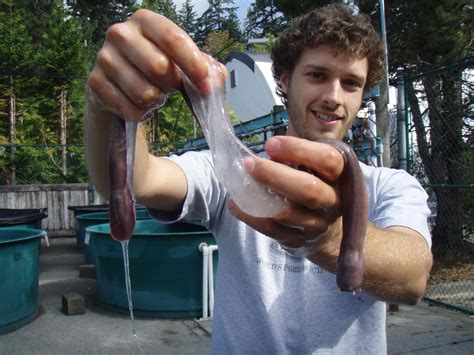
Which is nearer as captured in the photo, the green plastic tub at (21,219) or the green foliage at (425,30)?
the green plastic tub at (21,219)

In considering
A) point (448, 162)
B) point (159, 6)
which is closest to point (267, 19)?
point (159, 6)

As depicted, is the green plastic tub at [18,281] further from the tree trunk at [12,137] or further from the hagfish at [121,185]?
the tree trunk at [12,137]

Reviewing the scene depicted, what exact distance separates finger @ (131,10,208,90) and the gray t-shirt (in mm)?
819

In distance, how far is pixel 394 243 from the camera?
1.63 meters

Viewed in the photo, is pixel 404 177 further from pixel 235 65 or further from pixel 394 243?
pixel 235 65

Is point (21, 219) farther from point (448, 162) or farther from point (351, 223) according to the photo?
point (351, 223)

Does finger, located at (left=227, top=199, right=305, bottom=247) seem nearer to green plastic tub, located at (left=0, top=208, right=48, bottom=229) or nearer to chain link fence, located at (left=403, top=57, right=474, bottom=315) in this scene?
chain link fence, located at (left=403, top=57, right=474, bottom=315)

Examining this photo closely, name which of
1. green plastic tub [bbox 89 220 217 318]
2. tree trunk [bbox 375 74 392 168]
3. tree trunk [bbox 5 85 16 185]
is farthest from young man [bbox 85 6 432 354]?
tree trunk [bbox 5 85 16 185]

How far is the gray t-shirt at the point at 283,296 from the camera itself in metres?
2.06

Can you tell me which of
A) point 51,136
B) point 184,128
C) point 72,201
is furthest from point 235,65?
point 72,201

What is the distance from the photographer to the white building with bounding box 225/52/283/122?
27.0 metres

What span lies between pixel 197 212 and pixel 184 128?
74.6ft

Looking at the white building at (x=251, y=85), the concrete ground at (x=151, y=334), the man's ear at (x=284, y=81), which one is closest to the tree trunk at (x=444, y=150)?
the concrete ground at (x=151, y=334)

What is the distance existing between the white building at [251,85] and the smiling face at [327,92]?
23433 millimetres
